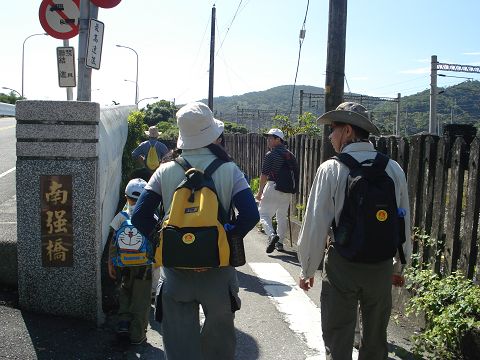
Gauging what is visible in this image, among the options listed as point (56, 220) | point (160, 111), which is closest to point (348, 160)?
point (56, 220)

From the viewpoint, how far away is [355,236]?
10.3ft

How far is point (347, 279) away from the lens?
3.30 m

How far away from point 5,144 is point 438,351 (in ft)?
58.7

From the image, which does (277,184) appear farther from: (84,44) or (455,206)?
(455,206)

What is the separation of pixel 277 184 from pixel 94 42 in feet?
11.1

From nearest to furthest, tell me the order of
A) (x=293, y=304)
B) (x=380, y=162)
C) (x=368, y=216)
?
(x=368, y=216), (x=380, y=162), (x=293, y=304)

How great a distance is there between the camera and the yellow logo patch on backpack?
291cm

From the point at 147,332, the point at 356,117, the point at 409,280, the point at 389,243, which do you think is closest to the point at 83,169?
the point at 147,332

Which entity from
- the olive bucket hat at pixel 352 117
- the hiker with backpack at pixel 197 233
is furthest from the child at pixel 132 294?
the olive bucket hat at pixel 352 117

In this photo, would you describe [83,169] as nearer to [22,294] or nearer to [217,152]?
[22,294]

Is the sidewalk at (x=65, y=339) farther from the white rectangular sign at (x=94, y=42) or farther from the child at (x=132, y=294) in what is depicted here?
the white rectangular sign at (x=94, y=42)

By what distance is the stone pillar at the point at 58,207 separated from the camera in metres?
4.44

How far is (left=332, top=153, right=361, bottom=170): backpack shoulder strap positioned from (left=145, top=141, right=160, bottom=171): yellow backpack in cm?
508

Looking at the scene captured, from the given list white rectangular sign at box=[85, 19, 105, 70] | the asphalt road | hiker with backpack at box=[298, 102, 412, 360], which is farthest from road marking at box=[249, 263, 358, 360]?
white rectangular sign at box=[85, 19, 105, 70]
